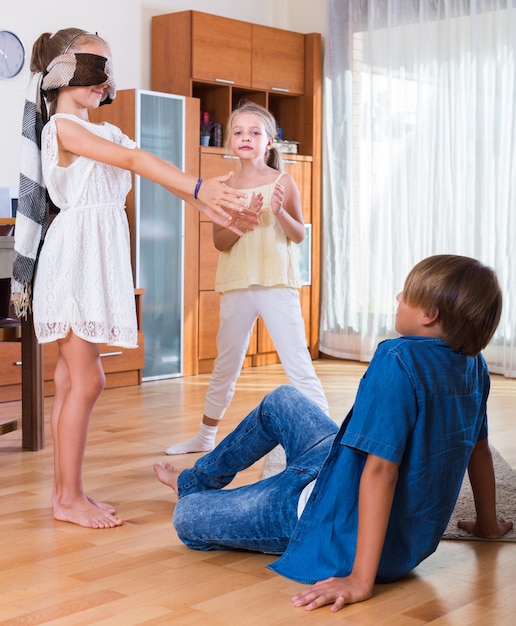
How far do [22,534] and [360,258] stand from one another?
4011 millimetres

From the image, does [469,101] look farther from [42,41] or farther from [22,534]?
[22,534]

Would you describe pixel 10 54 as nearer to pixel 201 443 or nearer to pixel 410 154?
Result: pixel 410 154

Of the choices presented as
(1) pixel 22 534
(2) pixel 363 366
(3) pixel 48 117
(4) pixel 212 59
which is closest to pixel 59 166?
(3) pixel 48 117

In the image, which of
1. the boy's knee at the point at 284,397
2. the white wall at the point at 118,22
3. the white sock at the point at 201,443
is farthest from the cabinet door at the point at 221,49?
the boy's knee at the point at 284,397

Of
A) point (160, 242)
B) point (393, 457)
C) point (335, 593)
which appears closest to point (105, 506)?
point (335, 593)

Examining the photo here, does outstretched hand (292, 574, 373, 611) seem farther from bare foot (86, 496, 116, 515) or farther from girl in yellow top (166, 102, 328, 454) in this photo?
girl in yellow top (166, 102, 328, 454)

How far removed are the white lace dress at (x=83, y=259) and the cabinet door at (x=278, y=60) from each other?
139 inches

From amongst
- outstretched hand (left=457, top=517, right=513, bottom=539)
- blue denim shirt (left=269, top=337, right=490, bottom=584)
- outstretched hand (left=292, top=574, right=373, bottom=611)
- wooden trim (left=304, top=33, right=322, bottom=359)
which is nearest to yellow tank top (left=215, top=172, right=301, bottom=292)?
outstretched hand (left=457, top=517, right=513, bottom=539)

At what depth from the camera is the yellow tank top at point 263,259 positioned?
3119mm

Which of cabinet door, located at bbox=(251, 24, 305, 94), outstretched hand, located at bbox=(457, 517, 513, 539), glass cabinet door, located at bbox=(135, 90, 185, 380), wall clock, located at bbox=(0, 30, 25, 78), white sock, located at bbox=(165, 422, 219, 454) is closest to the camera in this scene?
outstretched hand, located at bbox=(457, 517, 513, 539)

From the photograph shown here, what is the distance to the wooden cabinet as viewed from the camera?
5445mm

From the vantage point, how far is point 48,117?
2.57 m

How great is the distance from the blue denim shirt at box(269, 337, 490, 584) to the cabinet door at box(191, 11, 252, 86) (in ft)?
12.8

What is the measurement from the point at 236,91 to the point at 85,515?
3.94 metres
